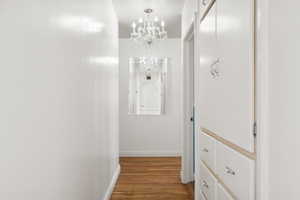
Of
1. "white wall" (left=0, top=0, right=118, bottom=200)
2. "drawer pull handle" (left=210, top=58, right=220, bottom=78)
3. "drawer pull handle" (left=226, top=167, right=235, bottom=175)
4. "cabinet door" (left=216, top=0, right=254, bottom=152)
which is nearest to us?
"white wall" (left=0, top=0, right=118, bottom=200)

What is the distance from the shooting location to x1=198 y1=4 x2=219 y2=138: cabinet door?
166 centimetres

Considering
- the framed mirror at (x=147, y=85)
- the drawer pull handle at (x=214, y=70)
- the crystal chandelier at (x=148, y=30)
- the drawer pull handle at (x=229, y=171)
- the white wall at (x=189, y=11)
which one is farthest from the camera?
the framed mirror at (x=147, y=85)

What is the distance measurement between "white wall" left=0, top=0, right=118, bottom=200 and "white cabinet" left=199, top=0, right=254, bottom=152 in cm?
96

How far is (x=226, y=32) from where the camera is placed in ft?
4.53

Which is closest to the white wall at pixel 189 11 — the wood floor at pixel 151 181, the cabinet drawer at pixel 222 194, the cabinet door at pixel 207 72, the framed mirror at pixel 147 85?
the cabinet door at pixel 207 72

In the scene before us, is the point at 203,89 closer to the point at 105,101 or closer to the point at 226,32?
the point at 226,32

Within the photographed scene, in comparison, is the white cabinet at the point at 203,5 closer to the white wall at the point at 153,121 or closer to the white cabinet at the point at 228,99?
the white cabinet at the point at 228,99

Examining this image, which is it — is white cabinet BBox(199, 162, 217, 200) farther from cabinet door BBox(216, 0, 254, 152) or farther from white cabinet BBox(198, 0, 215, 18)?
white cabinet BBox(198, 0, 215, 18)

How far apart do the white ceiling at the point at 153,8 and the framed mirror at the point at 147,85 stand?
839 millimetres

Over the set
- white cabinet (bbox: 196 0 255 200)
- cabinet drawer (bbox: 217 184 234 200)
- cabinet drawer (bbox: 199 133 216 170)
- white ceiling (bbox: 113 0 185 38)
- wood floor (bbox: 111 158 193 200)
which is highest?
white ceiling (bbox: 113 0 185 38)

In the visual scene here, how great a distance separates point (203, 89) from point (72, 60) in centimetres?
118

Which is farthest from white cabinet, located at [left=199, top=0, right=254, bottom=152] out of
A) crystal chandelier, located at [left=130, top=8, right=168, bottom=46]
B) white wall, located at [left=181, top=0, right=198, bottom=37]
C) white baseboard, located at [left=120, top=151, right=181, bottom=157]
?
white baseboard, located at [left=120, top=151, right=181, bottom=157]

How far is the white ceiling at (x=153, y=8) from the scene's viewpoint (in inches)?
124

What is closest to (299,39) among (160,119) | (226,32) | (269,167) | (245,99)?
(245,99)
